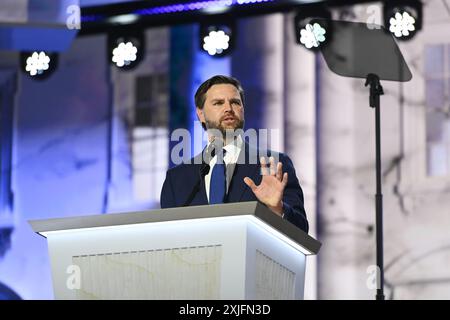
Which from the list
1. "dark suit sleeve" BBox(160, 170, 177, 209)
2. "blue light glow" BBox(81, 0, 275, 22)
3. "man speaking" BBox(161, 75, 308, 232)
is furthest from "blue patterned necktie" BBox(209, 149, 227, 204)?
"blue light glow" BBox(81, 0, 275, 22)

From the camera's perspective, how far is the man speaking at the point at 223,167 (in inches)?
123

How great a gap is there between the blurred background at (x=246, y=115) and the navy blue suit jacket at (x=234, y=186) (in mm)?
2518

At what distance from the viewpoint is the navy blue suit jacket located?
3.13 meters

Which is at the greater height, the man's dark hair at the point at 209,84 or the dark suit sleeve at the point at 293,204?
the man's dark hair at the point at 209,84

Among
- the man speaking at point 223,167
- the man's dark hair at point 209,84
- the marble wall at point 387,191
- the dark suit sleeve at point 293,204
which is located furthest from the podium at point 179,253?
the marble wall at point 387,191

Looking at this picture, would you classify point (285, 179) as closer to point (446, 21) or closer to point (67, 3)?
point (446, 21)

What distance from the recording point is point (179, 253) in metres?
2.70

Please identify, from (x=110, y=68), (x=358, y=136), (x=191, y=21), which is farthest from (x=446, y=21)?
(x=110, y=68)

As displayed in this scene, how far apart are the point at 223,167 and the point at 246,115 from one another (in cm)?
295

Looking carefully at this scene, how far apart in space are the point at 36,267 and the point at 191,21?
1.87 m

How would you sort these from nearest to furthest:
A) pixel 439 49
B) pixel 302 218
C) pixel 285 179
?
pixel 285 179
pixel 302 218
pixel 439 49

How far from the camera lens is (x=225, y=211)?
2.63m

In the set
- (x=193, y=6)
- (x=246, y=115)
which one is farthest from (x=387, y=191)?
(x=193, y=6)

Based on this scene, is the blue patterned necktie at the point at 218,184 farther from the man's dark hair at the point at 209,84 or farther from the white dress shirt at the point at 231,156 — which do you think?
the man's dark hair at the point at 209,84
